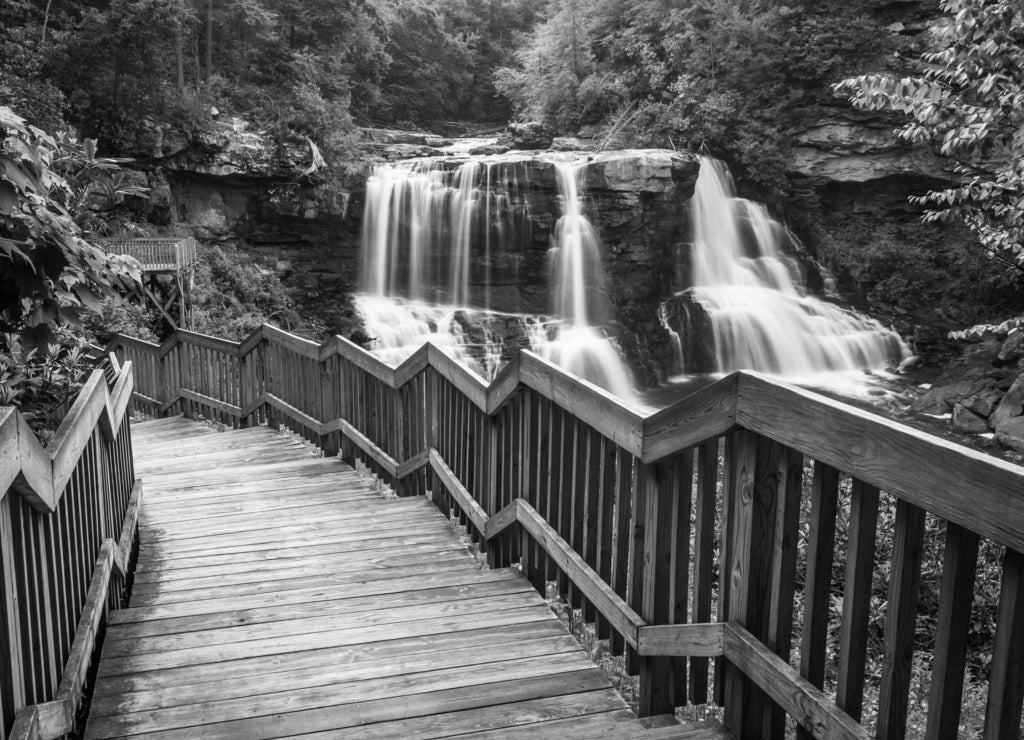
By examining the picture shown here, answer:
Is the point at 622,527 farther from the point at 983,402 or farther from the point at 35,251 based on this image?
the point at 983,402

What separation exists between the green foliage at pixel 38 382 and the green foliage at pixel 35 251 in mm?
217

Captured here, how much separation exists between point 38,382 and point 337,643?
2.61 meters

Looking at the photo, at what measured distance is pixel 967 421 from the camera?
15562 mm

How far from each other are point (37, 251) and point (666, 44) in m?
26.8

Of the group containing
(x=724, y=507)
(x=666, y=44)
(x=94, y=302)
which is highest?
(x=666, y=44)

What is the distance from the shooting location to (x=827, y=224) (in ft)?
83.4

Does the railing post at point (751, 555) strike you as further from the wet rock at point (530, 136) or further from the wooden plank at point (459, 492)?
the wet rock at point (530, 136)

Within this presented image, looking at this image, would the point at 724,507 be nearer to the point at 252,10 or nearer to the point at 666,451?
the point at 666,451

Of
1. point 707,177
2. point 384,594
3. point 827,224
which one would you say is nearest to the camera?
point 384,594

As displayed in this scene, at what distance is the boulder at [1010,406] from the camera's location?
14773mm

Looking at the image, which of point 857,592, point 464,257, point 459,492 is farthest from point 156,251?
point 857,592

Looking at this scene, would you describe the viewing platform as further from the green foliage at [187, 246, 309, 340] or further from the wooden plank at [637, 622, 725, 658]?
the green foliage at [187, 246, 309, 340]

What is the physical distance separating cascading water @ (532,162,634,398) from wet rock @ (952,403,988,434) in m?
6.77

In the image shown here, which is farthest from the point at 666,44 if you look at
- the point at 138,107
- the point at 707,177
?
the point at 138,107
